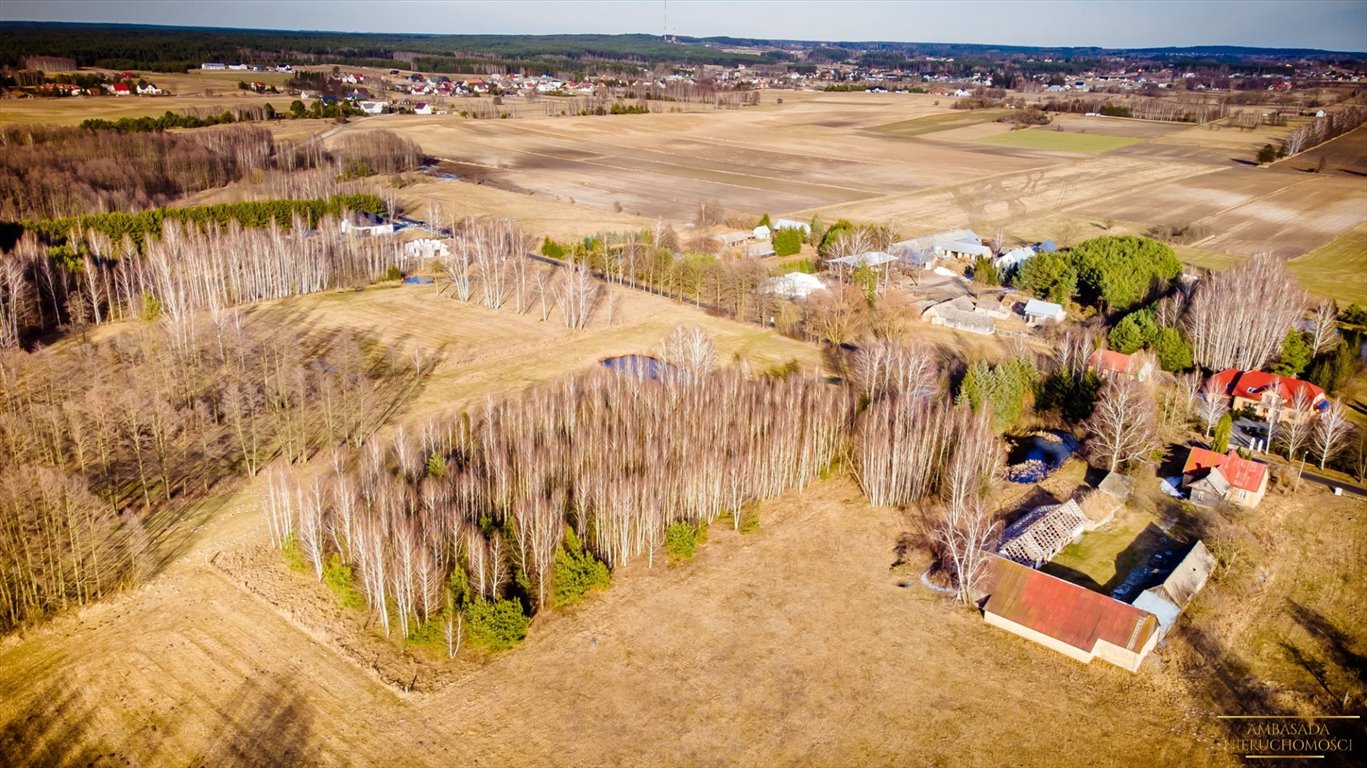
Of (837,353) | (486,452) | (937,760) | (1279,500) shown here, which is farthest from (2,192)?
(1279,500)

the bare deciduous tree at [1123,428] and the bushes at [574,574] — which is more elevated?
the bare deciduous tree at [1123,428]

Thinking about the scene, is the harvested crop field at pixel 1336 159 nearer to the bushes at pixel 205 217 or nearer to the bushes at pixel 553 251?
the bushes at pixel 553 251

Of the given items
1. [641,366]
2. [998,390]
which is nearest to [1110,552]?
[998,390]

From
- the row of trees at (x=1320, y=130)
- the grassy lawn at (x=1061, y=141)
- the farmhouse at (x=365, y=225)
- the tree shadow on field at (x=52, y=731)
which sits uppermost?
the row of trees at (x=1320, y=130)

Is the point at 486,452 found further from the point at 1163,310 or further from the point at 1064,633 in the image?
the point at 1163,310

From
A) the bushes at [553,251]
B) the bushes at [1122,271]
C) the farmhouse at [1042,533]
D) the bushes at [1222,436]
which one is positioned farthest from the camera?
the bushes at [553,251]

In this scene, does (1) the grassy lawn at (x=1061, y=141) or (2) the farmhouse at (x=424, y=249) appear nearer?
(2) the farmhouse at (x=424, y=249)

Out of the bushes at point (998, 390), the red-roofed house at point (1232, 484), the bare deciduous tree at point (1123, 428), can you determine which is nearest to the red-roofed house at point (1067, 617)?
the red-roofed house at point (1232, 484)
